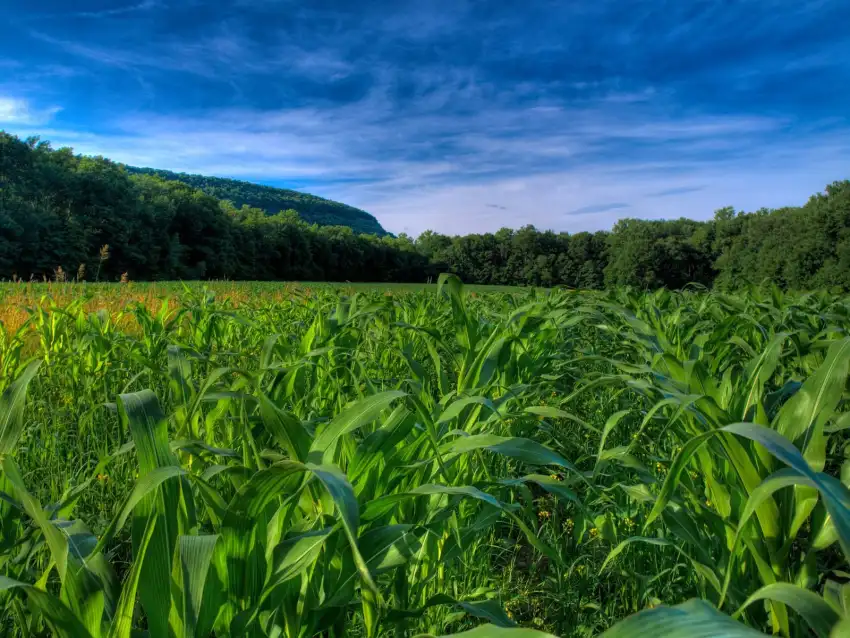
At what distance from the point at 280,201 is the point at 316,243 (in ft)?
152

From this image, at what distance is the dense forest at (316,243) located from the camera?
33.3 meters

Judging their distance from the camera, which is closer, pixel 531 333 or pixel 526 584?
pixel 526 584

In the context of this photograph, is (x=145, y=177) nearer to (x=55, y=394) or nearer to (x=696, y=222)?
(x=55, y=394)

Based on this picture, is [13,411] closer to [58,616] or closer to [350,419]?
[58,616]

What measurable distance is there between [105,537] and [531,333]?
2.40 m

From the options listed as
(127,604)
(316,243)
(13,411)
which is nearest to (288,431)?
(127,604)

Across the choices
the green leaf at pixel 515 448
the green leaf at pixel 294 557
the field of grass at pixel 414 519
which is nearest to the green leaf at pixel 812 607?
the field of grass at pixel 414 519

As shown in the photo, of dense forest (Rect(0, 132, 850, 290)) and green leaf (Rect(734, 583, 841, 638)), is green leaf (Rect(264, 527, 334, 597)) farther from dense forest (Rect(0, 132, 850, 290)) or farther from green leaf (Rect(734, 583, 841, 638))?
dense forest (Rect(0, 132, 850, 290))

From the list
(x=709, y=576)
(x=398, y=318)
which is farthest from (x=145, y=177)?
(x=709, y=576)

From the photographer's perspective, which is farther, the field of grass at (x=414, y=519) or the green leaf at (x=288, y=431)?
the green leaf at (x=288, y=431)

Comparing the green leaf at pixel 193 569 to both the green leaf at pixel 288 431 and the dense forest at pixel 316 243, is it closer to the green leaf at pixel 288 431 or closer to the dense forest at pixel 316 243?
the green leaf at pixel 288 431

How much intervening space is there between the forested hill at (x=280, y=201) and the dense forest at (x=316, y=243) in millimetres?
26711

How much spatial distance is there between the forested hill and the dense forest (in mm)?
26711

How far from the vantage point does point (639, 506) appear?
6.17 feet
